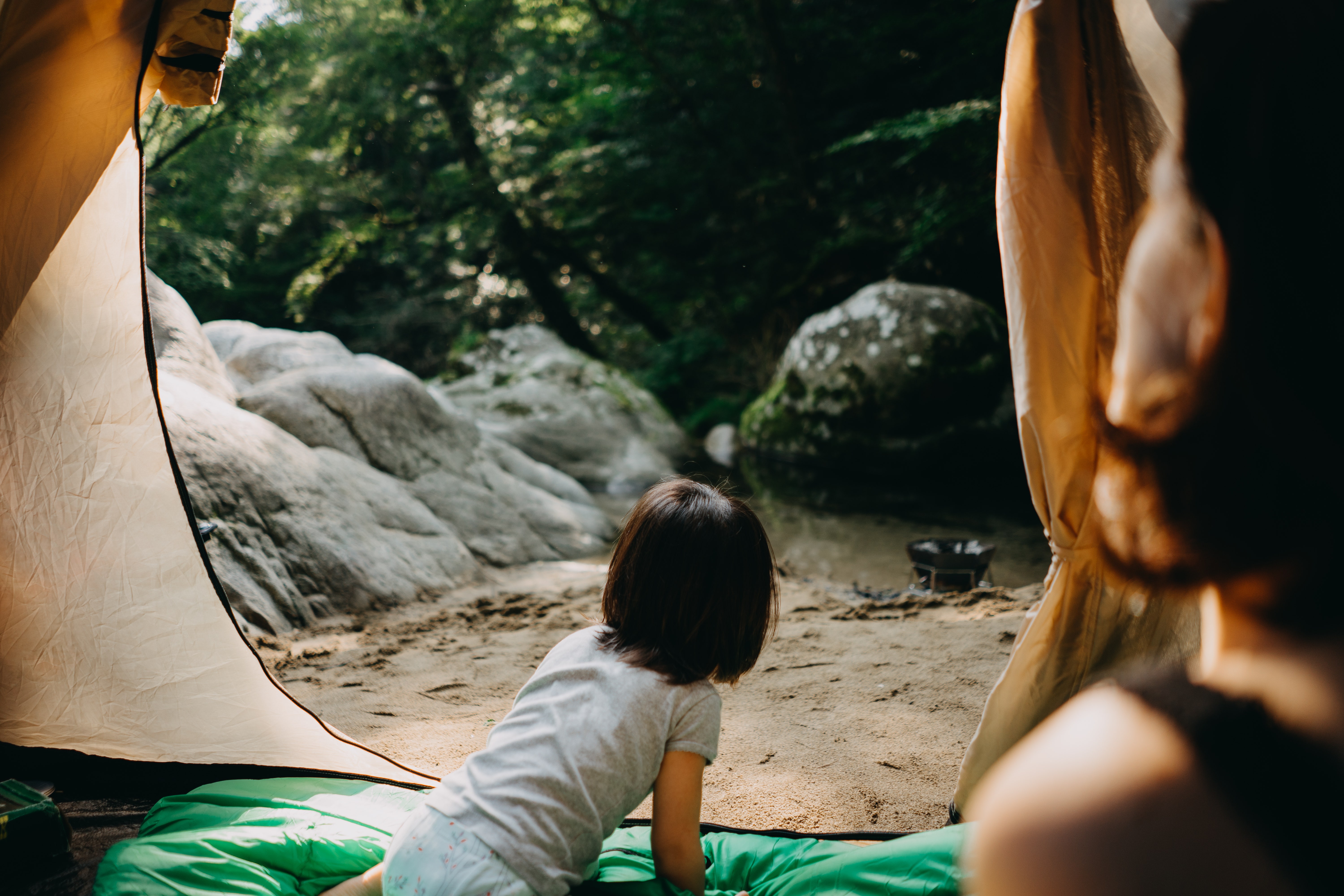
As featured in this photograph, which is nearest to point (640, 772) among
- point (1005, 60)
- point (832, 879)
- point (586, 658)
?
point (586, 658)

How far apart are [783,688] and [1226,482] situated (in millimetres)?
2837

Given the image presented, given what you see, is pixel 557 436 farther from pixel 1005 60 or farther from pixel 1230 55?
pixel 1230 55

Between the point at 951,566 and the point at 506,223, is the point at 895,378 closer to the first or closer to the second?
the point at 951,566

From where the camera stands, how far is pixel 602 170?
13.6 metres

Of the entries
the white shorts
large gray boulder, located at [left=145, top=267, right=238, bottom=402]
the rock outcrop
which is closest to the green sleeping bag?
the white shorts

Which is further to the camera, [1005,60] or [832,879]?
[1005,60]

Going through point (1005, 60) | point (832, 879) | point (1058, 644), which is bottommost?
point (832, 879)

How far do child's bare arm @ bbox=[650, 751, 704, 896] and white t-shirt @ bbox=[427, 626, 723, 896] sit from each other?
0.03 metres

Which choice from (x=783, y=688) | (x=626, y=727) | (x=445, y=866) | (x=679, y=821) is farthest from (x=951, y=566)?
(x=445, y=866)

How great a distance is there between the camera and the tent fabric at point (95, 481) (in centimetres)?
202

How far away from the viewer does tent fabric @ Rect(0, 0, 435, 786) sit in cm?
202

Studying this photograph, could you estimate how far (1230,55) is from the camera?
735 mm

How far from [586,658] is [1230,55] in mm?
1396

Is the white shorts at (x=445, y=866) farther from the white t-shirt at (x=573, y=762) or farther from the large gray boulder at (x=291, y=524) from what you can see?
the large gray boulder at (x=291, y=524)
